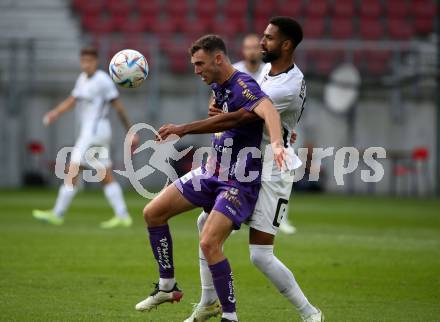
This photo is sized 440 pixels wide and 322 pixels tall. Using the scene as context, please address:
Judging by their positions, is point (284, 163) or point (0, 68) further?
point (0, 68)

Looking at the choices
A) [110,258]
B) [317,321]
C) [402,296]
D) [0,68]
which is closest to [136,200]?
[0,68]

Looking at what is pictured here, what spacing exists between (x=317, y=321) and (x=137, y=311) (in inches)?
58.9

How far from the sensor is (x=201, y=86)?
76.4 ft

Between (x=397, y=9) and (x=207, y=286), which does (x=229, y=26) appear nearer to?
(x=397, y=9)

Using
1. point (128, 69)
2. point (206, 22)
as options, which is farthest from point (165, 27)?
point (128, 69)

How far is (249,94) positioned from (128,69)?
3.95 ft

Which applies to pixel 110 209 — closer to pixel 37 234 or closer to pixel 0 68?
pixel 37 234

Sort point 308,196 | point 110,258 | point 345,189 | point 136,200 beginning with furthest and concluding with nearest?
point 345,189
point 308,196
point 136,200
point 110,258

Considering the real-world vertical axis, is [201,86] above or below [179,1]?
below

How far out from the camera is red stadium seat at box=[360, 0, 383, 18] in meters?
25.5

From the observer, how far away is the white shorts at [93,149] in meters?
14.1

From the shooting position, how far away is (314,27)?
2534cm

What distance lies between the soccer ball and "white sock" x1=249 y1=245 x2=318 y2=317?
1.69 m

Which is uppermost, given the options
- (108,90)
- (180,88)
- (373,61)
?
(373,61)
